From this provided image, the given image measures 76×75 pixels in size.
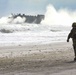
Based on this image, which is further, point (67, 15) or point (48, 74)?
point (67, 15)

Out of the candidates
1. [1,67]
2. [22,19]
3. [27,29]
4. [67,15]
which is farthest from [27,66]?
[67,15]

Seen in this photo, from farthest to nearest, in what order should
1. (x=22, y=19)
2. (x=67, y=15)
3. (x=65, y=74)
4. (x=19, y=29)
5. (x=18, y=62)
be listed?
(x=67, y=15) → (x=22, y=19) → (x=19, y=29) → (x=18, y=62) → (x=65, y=74)

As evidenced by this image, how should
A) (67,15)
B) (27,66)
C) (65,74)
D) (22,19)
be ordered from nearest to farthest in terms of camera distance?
1. (65,74)
2. (27,66)
3. (22,19)
4. (67,15)

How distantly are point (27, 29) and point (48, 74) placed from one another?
118ft

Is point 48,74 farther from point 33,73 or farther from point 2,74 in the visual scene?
point 2,74

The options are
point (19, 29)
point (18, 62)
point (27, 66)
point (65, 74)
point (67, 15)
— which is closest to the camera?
point (65, 74)

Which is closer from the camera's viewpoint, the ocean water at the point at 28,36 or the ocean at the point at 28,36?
the ocean water at the point at 28,36

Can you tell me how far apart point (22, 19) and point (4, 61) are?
57.6 metres

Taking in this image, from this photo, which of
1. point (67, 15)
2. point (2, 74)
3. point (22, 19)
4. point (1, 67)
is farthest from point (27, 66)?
point (67, 15)

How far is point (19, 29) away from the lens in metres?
46.4

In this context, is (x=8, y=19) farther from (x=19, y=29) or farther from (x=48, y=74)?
(x=48, y=74)

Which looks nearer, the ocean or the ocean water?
the ocean water

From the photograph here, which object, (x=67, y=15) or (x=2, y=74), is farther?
(x=67, y=15)

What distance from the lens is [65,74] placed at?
10.6 metres
